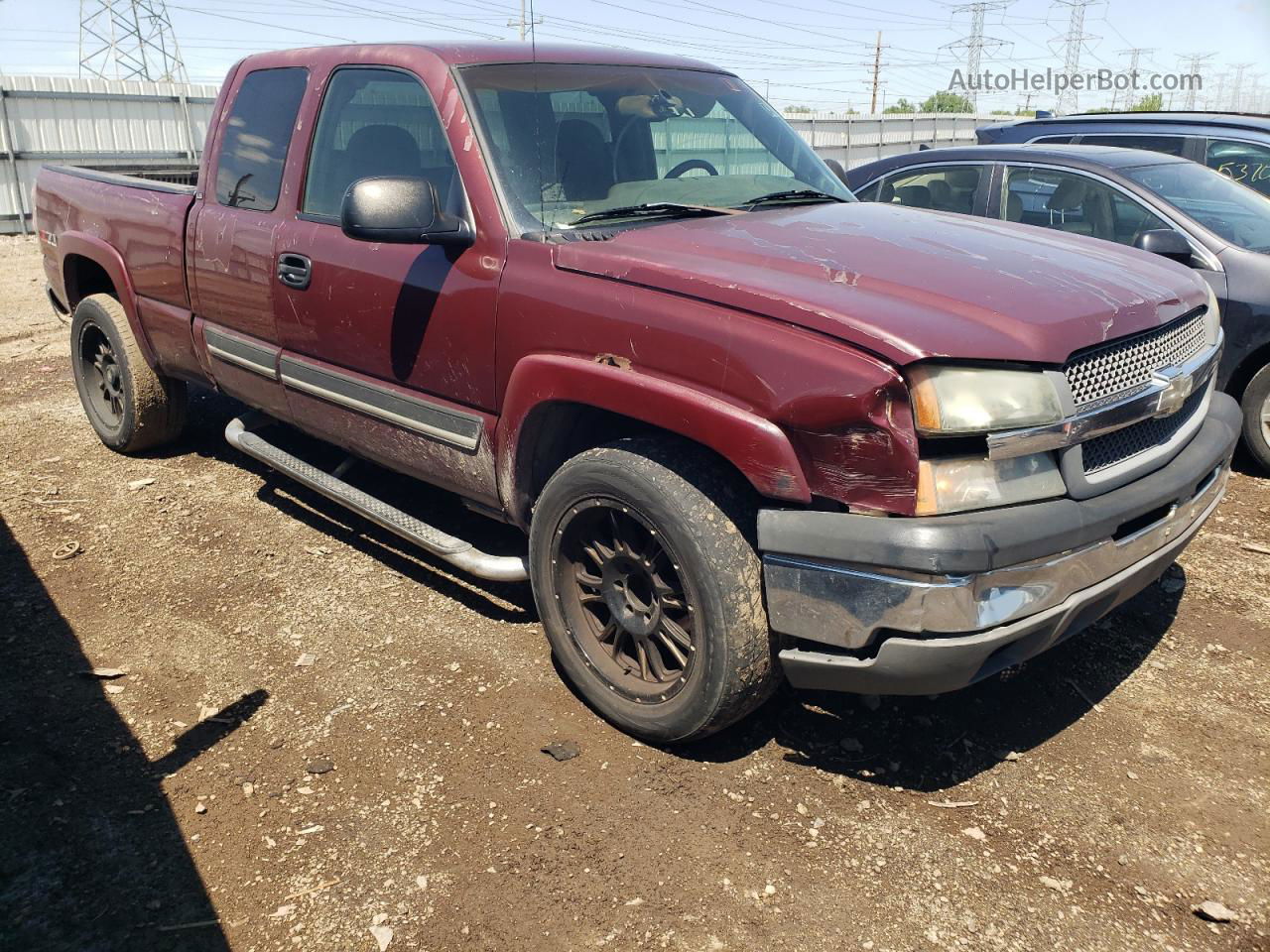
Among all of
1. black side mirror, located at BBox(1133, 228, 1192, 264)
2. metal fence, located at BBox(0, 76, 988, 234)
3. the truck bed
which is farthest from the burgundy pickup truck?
metal fence, located at BBox(0, 76, 988, 234)

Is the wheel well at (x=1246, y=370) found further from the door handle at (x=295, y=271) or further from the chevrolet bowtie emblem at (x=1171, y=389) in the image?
the door handle at (x=295, y=271)

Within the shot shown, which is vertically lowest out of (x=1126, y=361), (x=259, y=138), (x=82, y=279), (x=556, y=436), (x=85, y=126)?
(x=556, y=436)

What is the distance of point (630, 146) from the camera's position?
3678 mm

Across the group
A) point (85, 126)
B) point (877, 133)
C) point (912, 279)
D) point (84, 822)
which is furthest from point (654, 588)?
point (877, 133)

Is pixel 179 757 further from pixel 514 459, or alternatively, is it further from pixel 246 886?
pixel 514 459

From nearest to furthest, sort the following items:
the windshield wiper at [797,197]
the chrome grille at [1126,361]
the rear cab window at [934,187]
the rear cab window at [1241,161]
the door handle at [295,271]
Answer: the chrome grille at [1126,361], the windshield wiper at [797,197], the door handle at [295,271], the rear cab window at [934,187], the rear cab window at [1241,161]

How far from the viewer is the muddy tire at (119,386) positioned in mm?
5375

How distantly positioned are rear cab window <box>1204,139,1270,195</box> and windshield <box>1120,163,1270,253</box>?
112cm

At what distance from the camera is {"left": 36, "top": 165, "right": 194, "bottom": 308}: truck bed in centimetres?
476

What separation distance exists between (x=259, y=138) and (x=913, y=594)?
337 centimetres

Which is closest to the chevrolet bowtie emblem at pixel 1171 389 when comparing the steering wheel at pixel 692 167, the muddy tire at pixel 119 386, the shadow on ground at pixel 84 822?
the steering wheel at pixel 692 167

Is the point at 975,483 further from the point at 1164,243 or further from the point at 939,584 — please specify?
the point at 1164,243

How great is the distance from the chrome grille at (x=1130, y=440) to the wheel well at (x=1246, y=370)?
2678 millimetres

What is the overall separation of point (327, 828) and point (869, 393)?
1.83 m
